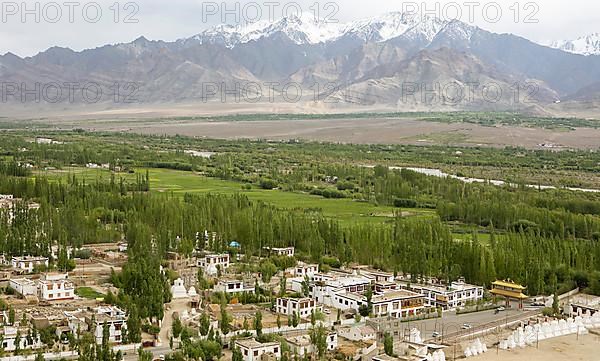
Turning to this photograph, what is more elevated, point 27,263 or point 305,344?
point 27,263

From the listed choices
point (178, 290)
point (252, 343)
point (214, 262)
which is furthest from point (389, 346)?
point (214, 262)

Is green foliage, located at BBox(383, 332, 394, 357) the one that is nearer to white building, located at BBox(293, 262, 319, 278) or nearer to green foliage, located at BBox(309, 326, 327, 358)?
green foliage, located at BBox(309, 326, 327, 358)

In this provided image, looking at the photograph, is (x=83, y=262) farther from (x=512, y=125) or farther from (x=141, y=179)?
(x=512, y=125)

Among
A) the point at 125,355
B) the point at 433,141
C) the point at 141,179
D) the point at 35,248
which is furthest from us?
the point at 433,141

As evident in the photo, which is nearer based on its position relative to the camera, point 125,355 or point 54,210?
point 125,355

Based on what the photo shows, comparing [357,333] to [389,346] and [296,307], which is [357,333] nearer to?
[389,346]

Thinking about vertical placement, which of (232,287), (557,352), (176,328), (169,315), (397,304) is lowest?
(557,352)

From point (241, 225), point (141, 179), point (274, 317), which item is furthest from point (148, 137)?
point (274, 317)
